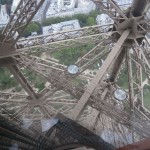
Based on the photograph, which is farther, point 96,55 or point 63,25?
point 63,25

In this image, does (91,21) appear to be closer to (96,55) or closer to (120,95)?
(96,55)

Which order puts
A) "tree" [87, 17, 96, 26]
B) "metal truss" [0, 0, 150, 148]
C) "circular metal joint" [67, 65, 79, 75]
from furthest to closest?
1. "tree" [87, 17, 96, 26]
2. "circular metal joint" [67, 65, 79, 75]
3. "metal truss" [0, 0, 150, 148]

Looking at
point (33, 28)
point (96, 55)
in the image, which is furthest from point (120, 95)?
point (33, 28)

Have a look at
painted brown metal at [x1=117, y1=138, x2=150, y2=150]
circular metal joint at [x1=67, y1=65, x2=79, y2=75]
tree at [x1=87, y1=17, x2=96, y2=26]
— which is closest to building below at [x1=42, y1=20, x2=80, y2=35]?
tree at [x1=87, y1=17, x2=96, y2=26]

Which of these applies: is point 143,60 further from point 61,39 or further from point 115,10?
point 61,39

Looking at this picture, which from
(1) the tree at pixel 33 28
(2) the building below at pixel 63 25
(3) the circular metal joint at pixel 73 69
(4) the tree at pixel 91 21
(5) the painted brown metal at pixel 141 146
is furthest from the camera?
(4) the tree at pixel 91 21

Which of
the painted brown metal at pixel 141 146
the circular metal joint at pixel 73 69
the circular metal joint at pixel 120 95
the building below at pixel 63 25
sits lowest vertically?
the building below at pixel 63 25

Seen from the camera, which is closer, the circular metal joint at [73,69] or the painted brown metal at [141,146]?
the painted brown metal at [141,146]

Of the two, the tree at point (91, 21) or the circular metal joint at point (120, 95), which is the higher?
the circular metal joint at point (120, 95)

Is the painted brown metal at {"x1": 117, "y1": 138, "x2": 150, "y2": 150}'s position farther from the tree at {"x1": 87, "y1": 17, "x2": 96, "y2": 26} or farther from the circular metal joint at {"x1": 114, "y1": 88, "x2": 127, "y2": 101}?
the tree at {"x1": 87, "y1": 17, "x2": 96, "y2": 26}

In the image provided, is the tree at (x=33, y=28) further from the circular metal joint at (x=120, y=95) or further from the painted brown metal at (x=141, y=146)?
the painted brown metal at (x=141, y=146)

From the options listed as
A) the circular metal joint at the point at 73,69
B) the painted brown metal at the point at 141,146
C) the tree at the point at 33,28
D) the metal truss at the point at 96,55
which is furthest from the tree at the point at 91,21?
the painted brown metal at the point at 141,146

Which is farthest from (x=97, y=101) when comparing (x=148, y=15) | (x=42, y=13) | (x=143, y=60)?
(x=42, y=13)
